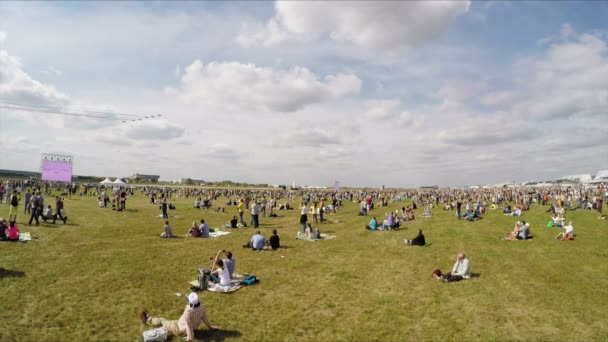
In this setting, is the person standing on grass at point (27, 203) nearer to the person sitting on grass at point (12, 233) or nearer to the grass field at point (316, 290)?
the grass field at point (316, 290)

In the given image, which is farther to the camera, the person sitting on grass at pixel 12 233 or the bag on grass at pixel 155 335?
the person sitting on grass at pixel 12 233

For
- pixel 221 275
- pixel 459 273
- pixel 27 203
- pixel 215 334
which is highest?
pixel 27 203

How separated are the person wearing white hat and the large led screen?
156 ft

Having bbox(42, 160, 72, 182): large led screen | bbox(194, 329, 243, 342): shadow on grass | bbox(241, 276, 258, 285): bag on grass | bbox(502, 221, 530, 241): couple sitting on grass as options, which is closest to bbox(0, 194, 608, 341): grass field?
bbox(194, 329, 243, 342): shadow on grass

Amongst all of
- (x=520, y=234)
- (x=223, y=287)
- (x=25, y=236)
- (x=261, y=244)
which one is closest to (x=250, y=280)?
(x=223, y=287)

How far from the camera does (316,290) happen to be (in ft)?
38.7

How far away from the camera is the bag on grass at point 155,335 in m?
7.64

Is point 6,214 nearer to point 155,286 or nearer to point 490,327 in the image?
point 155,286

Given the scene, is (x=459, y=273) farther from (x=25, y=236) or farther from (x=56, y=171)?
(x=56, y=171)

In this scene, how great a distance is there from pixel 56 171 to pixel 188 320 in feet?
168

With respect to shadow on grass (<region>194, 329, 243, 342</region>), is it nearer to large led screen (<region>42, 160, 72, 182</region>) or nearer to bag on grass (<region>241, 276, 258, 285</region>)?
bag on grass (<region>241, 276, 258, 285</region>)

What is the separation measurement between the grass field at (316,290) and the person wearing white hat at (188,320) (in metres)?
0.26

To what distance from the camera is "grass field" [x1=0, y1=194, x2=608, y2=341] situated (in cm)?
869

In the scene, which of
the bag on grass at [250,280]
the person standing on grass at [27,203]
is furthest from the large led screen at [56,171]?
the bag on grass at [250,280]
